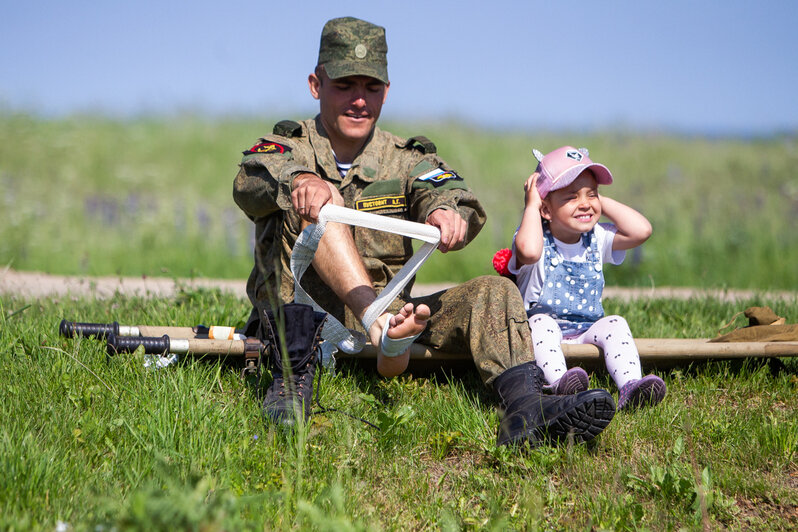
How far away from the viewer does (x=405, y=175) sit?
4.05 meters

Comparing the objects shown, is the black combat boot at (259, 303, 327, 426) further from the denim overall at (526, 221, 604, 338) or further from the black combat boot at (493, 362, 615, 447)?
the denim overall at (526, 221, 604, 338)

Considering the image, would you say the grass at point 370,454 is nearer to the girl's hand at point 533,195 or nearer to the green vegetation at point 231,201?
the girl's hand at point 533,195

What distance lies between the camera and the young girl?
143 inches

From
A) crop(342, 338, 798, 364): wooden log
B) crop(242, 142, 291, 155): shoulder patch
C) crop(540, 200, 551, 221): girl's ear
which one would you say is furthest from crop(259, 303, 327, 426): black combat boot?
crop(540, 200, 551, 221): girl's ear

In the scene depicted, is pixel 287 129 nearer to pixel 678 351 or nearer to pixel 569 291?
pixel 569 291

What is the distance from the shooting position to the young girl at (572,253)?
3.64 m

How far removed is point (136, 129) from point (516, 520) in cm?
1250

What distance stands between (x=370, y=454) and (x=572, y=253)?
A: 61.7 inches

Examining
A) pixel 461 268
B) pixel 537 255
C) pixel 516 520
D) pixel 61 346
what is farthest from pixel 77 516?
pixel 461 268

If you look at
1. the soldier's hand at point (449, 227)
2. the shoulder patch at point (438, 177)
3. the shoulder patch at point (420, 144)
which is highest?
the shoulder patch at point (420, 144)

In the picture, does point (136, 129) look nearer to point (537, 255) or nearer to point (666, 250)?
point (666, 250)

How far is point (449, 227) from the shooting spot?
338 centimetres

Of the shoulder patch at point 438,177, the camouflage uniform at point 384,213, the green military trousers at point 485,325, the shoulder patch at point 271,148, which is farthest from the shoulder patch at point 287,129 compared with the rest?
the green military trousers at point 485,325

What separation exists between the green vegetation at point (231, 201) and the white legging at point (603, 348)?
296 cm
